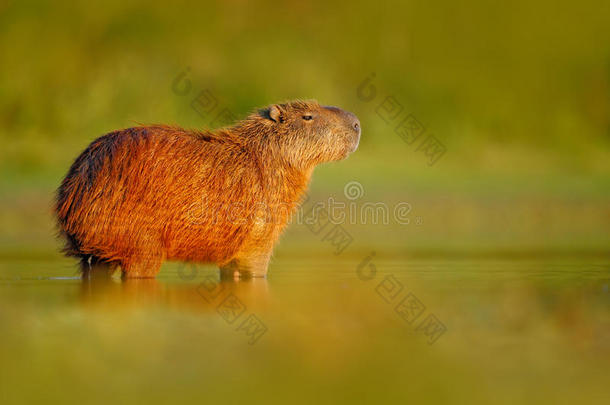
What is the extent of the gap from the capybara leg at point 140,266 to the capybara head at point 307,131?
140cm

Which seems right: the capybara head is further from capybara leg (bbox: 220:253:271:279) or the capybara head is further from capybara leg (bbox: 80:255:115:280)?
capybara leg (bbox: 80:255:115:280)

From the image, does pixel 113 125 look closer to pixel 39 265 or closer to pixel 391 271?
pixel 39 265

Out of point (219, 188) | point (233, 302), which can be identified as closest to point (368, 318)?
point (233, 302)

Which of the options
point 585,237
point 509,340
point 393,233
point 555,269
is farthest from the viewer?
point 393,233

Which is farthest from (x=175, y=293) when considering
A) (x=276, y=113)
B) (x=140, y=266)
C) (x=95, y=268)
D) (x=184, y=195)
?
(x=276, y=113)

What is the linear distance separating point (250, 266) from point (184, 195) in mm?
801

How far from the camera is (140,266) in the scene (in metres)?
6.12

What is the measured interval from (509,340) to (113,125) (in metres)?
13.0

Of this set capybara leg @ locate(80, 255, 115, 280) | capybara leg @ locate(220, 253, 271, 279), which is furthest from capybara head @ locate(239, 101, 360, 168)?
capybara leg @ locate(80, 255, 115, 280)

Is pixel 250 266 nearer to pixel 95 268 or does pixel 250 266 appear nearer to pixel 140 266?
pixel 140 266

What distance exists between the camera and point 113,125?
625 inches

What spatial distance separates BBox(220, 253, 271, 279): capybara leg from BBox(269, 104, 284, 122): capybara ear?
1160 mm

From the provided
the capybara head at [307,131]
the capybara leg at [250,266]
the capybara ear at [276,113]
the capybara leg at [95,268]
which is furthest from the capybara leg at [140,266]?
the capybara ear at [276,113]

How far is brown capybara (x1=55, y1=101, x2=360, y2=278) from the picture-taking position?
605cm
